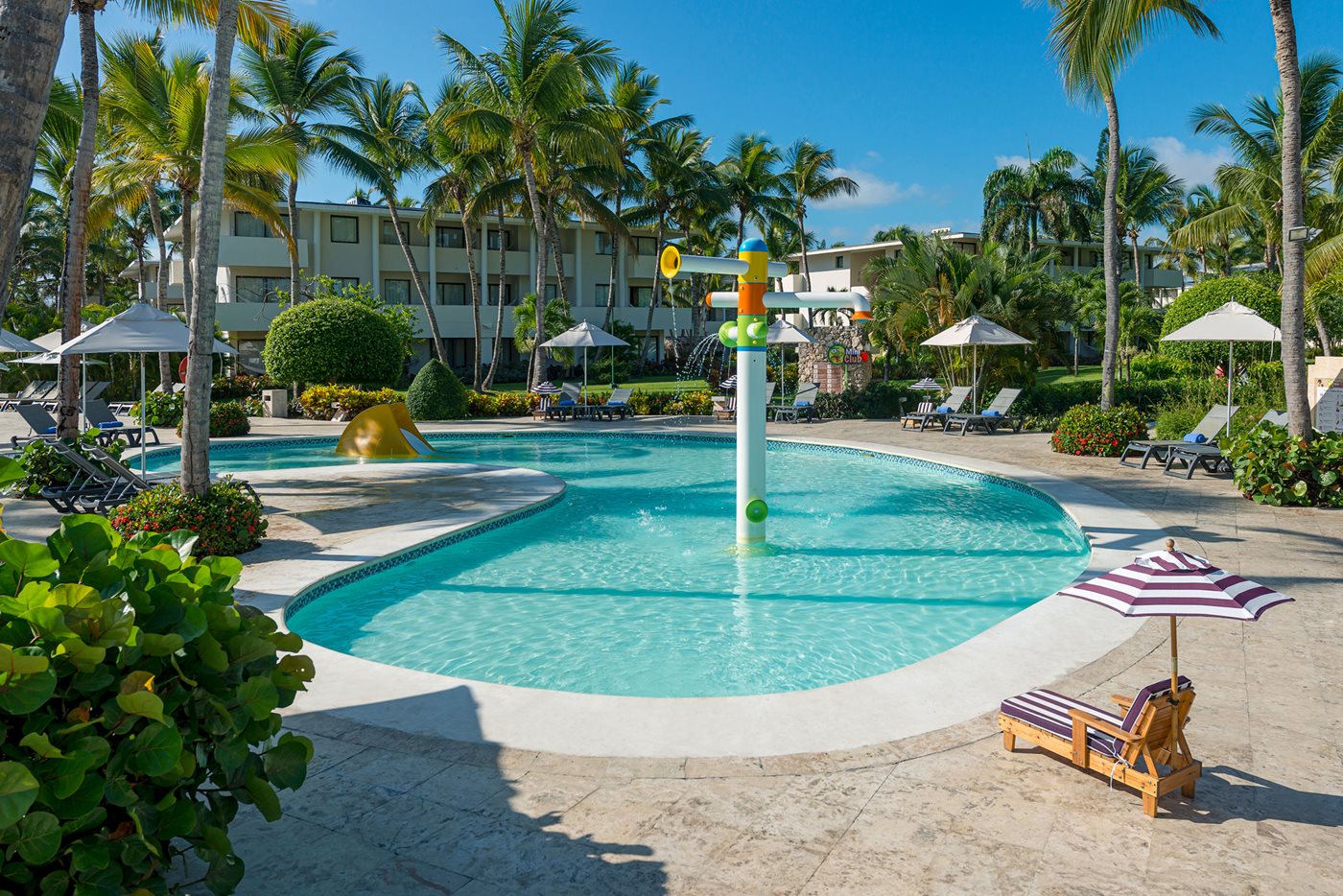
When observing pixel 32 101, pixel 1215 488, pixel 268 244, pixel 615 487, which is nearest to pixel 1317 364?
pixel 1215 488

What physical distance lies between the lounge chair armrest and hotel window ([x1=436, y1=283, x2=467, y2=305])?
143 feet

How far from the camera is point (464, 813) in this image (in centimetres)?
434

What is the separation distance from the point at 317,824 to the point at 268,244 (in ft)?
128

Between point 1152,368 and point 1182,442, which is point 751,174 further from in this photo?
point 1182,442

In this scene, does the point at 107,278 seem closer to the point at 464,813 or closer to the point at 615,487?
the point at 615,487

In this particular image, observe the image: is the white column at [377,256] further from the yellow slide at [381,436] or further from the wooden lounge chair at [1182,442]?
the wooden lounge chair at [1182,442]

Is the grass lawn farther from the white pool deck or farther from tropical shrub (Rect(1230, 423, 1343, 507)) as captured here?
the white pool deck

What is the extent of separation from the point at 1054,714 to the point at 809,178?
46249 millimetres

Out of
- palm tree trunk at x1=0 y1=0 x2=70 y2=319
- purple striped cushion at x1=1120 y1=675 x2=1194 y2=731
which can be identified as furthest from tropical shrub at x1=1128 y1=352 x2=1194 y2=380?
palm tree trunk at x1=0 y1=0 x2=70 y2=319

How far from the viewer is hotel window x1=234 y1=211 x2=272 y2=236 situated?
131ft

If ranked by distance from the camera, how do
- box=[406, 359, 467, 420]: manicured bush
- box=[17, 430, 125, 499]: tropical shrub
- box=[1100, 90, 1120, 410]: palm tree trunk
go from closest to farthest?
box=[17, 430, 125, 499]: tropical shrub
box=[1100, 90, 1120, 410]: palm tree trunk
box=[406, 359, 467, 420]: manicured bush

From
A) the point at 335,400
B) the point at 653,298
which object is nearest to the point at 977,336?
the point at 335,400

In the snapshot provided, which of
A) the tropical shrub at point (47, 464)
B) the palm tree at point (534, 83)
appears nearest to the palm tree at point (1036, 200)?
the palm tree at point (534, 83)

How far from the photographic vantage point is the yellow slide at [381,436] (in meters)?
18.9
